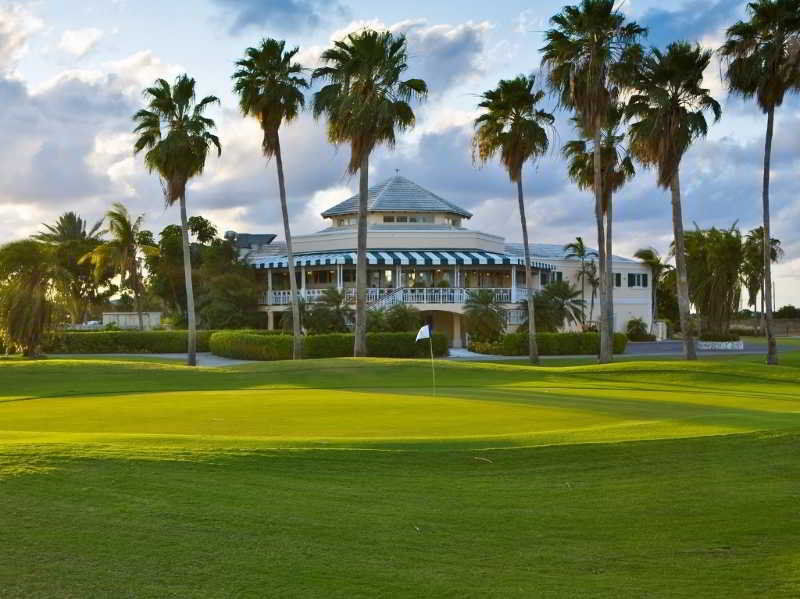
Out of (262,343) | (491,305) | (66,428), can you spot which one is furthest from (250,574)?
(491,305)

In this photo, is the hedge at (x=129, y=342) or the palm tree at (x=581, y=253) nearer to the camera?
the hedge at (x=129, y=342)

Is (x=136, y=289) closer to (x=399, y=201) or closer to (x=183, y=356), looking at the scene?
(x=183, y=356)

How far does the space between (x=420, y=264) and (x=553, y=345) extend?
9.55 metres

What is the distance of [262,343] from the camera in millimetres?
42688

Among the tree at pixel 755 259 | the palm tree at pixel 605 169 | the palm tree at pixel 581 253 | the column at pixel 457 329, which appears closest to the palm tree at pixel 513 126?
the palm tree at pixel 605 169

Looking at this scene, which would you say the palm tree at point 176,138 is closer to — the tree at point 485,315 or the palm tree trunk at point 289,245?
the palm tree trunk at point 289,245

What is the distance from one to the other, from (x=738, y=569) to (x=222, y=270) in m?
50.8

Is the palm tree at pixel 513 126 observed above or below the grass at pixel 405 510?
above

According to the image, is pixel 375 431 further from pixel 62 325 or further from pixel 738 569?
pixel 62 325

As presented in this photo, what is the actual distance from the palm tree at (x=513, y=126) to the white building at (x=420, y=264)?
1110 centimetres

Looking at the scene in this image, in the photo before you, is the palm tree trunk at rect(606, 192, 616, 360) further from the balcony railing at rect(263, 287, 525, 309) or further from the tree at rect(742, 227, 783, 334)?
the tree at rect(742, 227, 783, 334)

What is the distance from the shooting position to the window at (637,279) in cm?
6606

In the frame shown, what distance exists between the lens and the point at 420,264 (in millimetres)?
52031

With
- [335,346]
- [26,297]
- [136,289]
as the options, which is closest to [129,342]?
[26,297]
